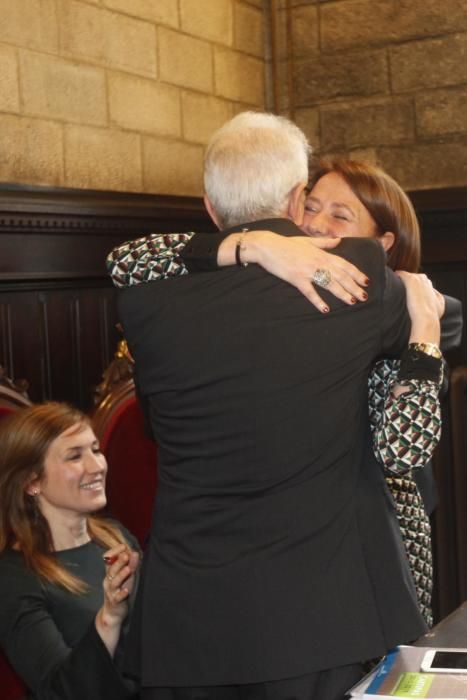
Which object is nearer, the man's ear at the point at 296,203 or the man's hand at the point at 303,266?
the man's hand at the point at 303,266

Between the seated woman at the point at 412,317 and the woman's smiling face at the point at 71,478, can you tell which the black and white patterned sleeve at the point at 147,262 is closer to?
the seated woman at the point at 412,317

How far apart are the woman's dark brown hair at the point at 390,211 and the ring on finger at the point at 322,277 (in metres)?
0.60

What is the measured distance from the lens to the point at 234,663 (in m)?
1.76

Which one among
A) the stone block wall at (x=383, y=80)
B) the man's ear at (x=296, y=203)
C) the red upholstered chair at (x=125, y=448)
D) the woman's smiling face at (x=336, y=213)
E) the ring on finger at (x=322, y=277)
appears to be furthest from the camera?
the stone block wall at (x=383, y=80)

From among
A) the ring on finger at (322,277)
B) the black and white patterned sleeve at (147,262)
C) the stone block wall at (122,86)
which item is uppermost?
the stone block wall at (122,86)

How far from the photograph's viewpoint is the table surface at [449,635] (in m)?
1.72

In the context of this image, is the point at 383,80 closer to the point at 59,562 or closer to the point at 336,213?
the point at 336,213

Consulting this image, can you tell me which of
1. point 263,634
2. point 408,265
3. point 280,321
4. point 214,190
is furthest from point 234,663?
point 408,265

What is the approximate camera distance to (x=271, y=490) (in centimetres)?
174

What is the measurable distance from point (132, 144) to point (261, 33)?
127 cm

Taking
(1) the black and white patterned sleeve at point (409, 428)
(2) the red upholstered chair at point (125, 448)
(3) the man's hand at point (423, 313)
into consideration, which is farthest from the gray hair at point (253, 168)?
(2) the red upholstered chair at point (125, 448)

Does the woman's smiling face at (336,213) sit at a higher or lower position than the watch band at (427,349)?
higher

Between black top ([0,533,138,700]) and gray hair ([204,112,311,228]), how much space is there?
36.7 inches

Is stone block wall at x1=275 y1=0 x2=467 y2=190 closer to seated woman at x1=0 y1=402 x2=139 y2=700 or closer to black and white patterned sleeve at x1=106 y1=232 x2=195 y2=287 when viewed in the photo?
seated woman at x1=0 y1=402 x2=139 y2=700
